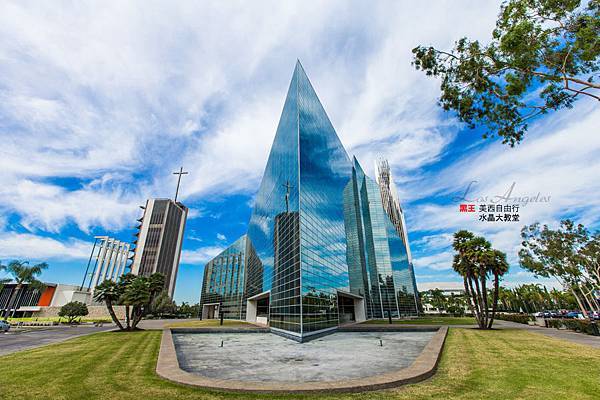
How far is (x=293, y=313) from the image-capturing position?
79.3ft

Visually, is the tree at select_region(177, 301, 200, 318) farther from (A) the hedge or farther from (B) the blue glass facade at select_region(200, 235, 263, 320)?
(A) the hedge

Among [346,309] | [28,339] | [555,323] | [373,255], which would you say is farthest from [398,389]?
[373,255]

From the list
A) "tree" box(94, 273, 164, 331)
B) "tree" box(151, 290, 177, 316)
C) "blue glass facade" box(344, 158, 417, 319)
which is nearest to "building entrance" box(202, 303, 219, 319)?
"tree" box(151, 290, 177, 316)

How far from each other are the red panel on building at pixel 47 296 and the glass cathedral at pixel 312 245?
6572cm

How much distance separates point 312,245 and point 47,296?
107649 mm

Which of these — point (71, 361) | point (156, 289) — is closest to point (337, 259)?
point (156, 289)

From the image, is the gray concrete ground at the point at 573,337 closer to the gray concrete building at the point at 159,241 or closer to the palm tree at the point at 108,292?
the palm tree at the point at 108,292

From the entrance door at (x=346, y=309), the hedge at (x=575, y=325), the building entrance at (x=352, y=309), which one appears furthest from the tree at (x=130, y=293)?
the hedge at (x=575, y=325)

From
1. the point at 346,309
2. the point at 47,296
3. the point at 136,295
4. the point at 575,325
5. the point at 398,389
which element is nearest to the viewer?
the point at 398,389

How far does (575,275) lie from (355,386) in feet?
173

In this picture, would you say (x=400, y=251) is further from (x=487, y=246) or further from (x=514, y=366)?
(x=514, y=366)

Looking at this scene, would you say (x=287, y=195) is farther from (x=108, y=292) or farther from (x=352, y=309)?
(x=352, y=309)

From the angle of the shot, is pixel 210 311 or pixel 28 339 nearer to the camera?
pixel 28 339

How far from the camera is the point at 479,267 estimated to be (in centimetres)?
2831
